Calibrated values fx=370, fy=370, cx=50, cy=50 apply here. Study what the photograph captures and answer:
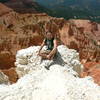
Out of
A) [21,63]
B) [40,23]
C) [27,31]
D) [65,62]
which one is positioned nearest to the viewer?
[65,62]

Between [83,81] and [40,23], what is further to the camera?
[40,23]

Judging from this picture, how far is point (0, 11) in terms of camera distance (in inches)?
2280

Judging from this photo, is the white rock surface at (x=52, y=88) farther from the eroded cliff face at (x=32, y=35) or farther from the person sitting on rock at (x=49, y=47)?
the eroded cliff face at (x=32, y=35)

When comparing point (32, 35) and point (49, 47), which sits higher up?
point (49, 47)

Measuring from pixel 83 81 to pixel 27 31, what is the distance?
2551 centimetres

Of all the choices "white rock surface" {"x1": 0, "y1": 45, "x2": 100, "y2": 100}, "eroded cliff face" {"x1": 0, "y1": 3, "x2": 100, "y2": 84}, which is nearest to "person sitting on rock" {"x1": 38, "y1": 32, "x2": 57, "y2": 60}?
"white rock surface" {"x1": 0, "y1": 45, "x2": 100, "y2": 100}

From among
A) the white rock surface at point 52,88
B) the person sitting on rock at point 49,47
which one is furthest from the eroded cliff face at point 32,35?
the white rock surface at point 52,88

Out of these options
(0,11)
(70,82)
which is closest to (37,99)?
(70,82)

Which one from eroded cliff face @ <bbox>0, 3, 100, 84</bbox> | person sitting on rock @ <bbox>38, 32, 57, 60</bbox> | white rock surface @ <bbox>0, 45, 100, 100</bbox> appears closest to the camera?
white rock surface @ <bbox>0, 45, 100, 100</bbox>

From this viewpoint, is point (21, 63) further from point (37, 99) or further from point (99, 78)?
point (99, 78)

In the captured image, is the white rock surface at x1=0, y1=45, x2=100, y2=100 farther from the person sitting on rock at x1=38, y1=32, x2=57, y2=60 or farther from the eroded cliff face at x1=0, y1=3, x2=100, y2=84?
the eroded cliff face at x1=0, y1=3, x2=100, y2=84

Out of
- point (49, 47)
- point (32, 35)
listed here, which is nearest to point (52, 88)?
point (49, 47)

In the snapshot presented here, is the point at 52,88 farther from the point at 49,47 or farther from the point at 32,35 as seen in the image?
the point at 32,35

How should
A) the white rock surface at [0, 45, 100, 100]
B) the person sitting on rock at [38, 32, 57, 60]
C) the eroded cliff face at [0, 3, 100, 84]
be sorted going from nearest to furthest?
the white rock surface at [0, 45, 100, 100], the person sitting on rock at [38, 32, 57, 60], the eroded cliff face at [0, 3, 100, 84]
